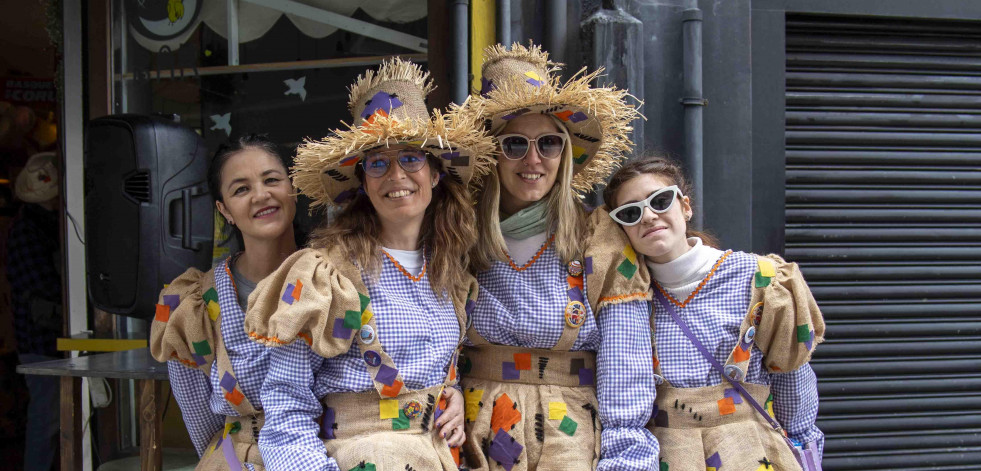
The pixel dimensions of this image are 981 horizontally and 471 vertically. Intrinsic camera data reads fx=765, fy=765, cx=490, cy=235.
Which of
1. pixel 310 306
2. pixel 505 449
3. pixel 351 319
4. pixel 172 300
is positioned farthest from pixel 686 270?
pixel 172 300

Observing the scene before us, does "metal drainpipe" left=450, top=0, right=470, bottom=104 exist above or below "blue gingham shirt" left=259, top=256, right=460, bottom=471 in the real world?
above

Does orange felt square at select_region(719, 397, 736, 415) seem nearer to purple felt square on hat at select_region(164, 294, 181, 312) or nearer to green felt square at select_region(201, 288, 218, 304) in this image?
green felt square at select_region(201, 288, 218, 304)

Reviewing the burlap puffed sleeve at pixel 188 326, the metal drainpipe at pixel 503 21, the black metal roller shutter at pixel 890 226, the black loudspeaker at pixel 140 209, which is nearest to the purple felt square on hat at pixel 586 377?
the burlap puffed sleeve at pixel 188 326

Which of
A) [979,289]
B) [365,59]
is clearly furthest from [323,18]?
[979,289]

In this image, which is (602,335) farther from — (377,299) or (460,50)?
(460,50)

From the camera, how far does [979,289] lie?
439cm

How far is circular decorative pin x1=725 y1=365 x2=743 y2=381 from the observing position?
238 cm

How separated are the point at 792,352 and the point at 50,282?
438cm

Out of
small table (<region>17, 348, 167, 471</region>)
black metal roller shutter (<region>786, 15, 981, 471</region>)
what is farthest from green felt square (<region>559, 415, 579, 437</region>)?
black metal roller shutter (<region>786, 15, 981, 471</region>)

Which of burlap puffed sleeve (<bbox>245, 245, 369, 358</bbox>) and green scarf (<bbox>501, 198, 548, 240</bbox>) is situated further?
green scarf (<bbox>501, 198, 548, 240</bbox>)

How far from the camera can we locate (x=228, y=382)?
7.75ft

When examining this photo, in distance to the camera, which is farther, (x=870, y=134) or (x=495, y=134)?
(x=870, y=134)

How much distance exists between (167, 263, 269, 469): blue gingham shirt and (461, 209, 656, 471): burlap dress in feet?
2.25

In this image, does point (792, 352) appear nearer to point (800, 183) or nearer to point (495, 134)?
point (495, 134)
